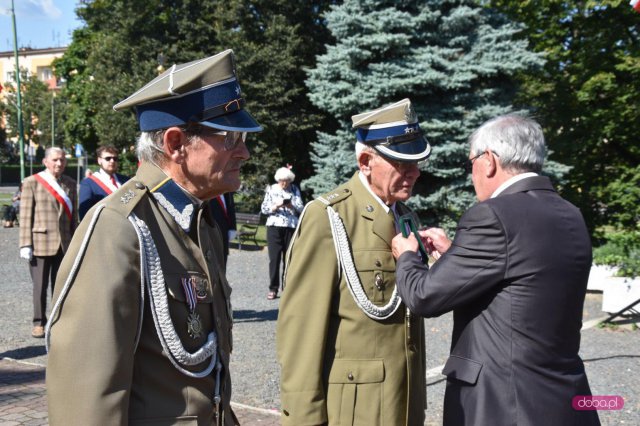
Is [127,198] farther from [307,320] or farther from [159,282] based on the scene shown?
[307,320]

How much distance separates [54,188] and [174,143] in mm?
6255

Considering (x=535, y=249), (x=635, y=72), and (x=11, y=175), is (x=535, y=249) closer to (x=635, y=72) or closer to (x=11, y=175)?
(x=635, y=72)

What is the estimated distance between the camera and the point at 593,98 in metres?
15.1

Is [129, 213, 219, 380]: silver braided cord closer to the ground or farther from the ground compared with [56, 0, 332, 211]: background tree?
closer to the ground

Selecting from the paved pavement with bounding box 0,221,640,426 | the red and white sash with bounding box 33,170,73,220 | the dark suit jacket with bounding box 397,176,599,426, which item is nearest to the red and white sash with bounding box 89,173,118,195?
the red and white sash with bounding box 33,170,73,220

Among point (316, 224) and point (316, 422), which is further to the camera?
point (316, 224)

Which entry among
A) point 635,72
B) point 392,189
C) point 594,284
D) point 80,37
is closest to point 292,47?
point 635,72

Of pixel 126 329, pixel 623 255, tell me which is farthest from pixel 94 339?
pixel 623 255

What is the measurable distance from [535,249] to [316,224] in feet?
3.32

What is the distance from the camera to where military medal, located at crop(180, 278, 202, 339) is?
1963 millimetres

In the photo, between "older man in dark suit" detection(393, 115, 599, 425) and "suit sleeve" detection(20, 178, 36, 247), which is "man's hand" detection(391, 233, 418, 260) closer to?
"older man in dark suit" detection(393, 115, 599, 425)

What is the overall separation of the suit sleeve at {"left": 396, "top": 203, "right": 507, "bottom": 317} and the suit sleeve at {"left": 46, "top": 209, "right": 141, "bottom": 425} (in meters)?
1.25

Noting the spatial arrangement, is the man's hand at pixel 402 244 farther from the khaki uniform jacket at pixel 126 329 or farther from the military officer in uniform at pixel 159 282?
the khaki uniform jacket at pixel 126 329

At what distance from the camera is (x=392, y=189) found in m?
3.25
